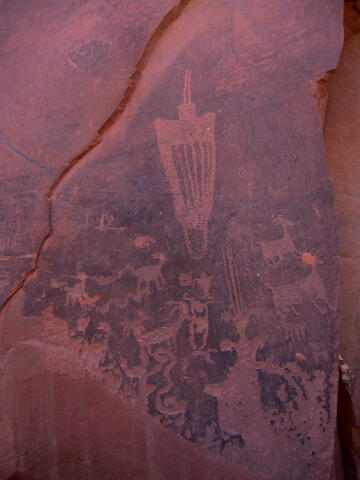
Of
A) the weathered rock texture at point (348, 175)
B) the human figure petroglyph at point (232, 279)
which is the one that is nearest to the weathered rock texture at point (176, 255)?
the human figure petroglyph at point (232, 279)

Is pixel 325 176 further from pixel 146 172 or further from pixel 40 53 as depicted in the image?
pixel 40 53

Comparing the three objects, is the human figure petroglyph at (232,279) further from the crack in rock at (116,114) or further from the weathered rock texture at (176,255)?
the crack in rock at (116,114)

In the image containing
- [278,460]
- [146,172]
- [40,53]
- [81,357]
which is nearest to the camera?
[278,460]

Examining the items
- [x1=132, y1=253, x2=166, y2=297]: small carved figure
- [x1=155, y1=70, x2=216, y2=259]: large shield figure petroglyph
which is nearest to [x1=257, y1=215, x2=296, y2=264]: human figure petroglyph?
[x1=155, y1=70, x2=216, y2=259]: large shield figure petroglyph

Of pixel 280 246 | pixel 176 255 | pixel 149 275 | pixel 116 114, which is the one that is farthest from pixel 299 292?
pixel 116 114

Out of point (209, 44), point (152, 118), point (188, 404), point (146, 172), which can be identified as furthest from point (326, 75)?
point (188, 404)

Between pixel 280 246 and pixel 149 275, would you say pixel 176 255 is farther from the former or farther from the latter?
pixel 280 246
